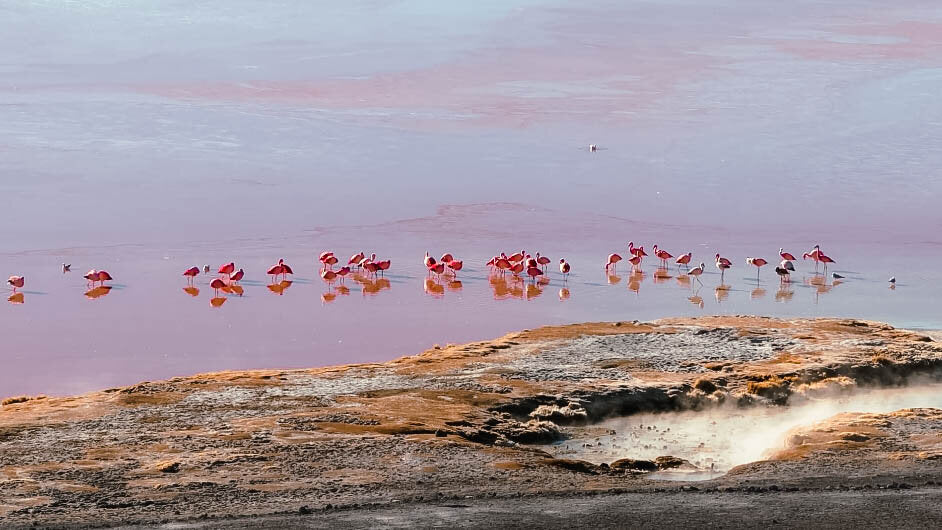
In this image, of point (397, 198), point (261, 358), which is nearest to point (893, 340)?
point (261, 358)

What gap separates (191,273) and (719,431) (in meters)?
13.9

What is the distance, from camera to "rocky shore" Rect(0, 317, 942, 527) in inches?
612

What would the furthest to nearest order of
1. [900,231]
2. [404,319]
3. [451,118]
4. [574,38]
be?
[574,38] → [451,118] → [900,231] → [404,319]

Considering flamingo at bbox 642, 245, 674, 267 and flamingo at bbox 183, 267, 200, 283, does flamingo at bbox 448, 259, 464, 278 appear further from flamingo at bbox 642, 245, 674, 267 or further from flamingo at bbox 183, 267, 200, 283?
flamingo at bbox 183, 267, 200, 283

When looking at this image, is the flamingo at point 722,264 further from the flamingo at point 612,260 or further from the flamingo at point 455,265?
the flamingo at point 455,265

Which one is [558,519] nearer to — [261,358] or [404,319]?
[261,358]

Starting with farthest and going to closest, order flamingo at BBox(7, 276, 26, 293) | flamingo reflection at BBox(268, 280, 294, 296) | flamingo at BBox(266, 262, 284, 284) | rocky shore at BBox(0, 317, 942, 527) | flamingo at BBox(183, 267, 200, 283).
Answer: flamingo at BBox(266, 262, 284, 284) < flamingo at BBox(183, 267, 200, 283) < flamingo reflection at BBox(268, 280, 294, 296) < flamingo at BBox(7, 276, 26, 293) < rocky shore at BBox(0, 317, 942, 527)

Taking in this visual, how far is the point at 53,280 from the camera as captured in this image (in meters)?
30.2

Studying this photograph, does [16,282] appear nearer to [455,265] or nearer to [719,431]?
[455,265]

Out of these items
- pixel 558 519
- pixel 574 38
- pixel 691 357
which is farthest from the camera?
pixel 574 38

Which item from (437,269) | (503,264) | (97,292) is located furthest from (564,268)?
(97,292)

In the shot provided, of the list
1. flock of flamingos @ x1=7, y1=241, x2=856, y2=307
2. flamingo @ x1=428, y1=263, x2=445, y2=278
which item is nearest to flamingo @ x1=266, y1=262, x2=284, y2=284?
flock of flamingos @ x1=7, y1=241, x2=856, y2=307

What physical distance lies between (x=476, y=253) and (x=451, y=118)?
13687 mm

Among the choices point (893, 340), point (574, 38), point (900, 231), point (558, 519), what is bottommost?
point (558, 519)
